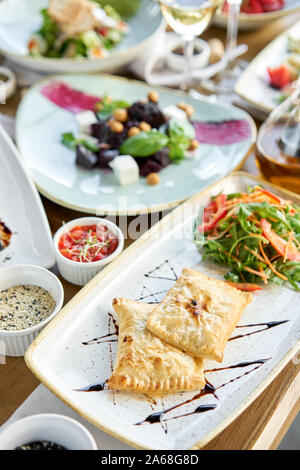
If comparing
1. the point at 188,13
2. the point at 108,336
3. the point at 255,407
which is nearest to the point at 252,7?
the point at 188,13

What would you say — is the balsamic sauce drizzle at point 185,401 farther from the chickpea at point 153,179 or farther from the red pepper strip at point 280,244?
the chickpea at point 153,179

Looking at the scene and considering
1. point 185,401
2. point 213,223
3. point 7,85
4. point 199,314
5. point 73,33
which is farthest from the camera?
point 73,33

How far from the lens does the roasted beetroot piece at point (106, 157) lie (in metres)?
2.68

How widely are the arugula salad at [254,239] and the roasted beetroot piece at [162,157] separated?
1.53 feet

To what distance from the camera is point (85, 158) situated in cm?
266

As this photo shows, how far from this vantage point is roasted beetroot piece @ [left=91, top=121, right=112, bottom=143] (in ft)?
9.15

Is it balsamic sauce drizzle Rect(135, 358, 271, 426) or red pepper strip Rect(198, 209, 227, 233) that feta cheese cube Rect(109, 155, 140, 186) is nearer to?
red pepper strip Rect(198, 209, 227, 233)

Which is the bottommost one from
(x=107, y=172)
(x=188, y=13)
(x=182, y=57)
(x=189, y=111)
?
(x=107, y=172)

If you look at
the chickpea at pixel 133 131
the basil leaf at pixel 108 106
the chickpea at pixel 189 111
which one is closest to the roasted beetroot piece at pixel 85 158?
the chickpea at pixel 133 131

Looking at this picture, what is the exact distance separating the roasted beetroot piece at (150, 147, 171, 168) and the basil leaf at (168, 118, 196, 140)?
0.11m

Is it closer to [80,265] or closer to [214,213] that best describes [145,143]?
[214,213]

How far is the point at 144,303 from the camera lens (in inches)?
77.4

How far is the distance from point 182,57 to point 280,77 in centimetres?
62
